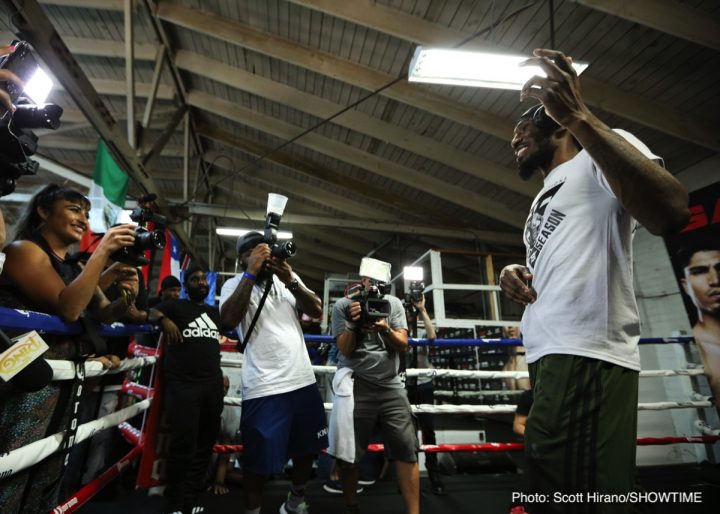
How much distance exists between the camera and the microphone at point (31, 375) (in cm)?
93

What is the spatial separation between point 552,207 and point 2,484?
189 centimetres

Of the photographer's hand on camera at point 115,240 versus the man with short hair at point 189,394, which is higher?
the photographer's hand on camera at point 115,240

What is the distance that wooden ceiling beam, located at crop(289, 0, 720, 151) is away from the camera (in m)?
2.89

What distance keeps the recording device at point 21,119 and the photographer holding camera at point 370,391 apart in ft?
4.94

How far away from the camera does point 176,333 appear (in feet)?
7.34

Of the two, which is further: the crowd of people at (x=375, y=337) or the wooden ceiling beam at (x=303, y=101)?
the wooden ceiling beam at (x=303, y=101)

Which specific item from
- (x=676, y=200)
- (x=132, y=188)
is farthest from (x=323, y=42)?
(x=132, y=188)

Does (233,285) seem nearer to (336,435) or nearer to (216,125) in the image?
(336,435)

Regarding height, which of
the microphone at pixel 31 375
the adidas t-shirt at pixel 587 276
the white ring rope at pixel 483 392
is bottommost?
the white ring rope at pixel 483 392

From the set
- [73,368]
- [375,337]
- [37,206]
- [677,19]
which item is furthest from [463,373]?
[677,19]

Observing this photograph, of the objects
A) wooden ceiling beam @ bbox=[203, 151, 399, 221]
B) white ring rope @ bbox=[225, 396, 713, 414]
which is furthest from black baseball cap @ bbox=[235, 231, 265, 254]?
wooden ceiling beam @ bbox=[203, 151, 399, 221]

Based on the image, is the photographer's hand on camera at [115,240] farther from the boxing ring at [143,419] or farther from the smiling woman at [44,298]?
the boxing ring at [143,419]

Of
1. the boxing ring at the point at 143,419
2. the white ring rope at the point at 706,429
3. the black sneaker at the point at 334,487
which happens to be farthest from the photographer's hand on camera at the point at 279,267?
the white ring rope at the point at 706,429

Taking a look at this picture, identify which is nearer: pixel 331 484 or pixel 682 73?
pixel 331 484
